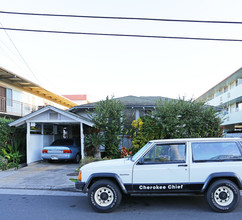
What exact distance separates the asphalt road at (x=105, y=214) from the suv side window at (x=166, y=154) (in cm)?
115

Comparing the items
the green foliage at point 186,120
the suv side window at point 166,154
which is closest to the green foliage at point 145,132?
the green foliage at point 186,120

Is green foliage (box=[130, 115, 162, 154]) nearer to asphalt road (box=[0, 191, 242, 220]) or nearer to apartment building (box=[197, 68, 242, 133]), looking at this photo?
asphalt road (box=[0, 191, 242, 220])

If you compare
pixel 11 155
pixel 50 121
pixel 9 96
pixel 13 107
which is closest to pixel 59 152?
pixel 50 121

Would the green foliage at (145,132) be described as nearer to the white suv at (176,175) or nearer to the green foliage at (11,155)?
the white suv at (176,175)

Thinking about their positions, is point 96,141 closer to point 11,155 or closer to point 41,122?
point 41,122

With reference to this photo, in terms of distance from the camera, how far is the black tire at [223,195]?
4926mm

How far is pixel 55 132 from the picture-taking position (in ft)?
53.9

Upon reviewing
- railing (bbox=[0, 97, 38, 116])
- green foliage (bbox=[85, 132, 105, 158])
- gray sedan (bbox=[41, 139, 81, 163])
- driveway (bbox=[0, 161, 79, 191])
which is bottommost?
driveway (bbox=[0, 161, 79, 191])

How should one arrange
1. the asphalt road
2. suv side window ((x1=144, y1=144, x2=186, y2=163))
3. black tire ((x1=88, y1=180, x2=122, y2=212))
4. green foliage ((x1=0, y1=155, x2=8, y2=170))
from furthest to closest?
green foliage ((x1=0, y1=155, x2=8, y2=170))
suv side window ((x1=144, y1=144, x2=186, y2=163))
black tire ((x1=88, y1=180, x2=122, y2=212))
the asphalt road

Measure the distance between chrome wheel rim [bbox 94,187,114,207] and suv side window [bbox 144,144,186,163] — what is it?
110 cm

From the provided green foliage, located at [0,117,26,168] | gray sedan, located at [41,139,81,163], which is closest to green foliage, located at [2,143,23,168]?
green foliage, located at [0,117,26,168]

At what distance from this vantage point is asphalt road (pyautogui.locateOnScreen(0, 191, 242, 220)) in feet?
15.8

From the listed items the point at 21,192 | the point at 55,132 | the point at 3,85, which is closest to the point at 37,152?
the point at 55,132

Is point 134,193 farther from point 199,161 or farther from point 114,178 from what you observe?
point 199,161
